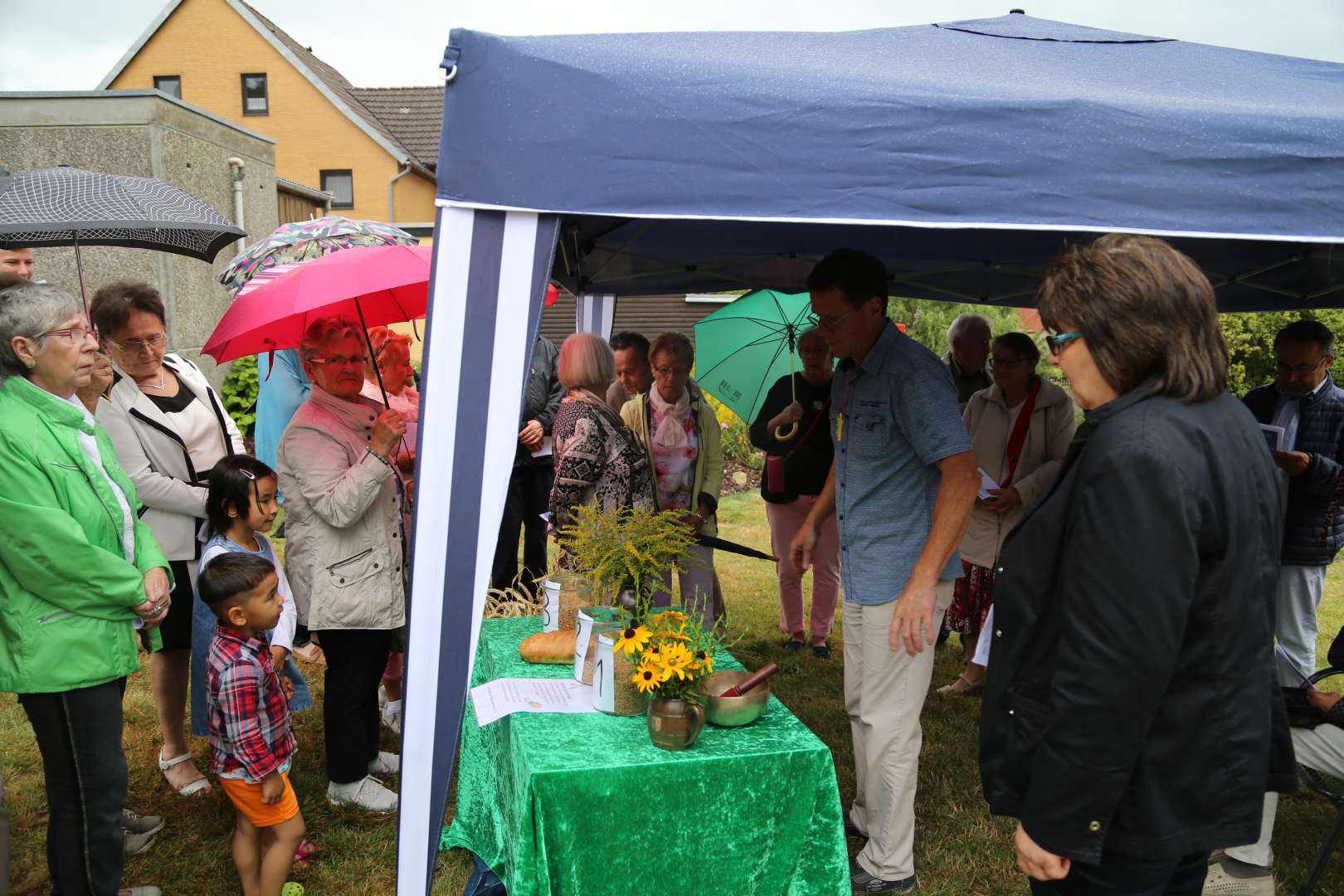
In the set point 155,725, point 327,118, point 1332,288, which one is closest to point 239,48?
point 327,118

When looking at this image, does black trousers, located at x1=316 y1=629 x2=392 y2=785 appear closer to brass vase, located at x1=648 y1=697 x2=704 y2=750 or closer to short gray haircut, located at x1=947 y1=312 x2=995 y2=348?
brass vase, located at x1=648 y1=697 x2=704 y2=750

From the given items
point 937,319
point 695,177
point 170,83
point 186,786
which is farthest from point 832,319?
point 170,83

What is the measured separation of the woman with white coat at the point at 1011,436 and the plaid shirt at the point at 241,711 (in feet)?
9.84

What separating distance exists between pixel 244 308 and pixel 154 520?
90 cm

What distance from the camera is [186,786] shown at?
11.1 ft

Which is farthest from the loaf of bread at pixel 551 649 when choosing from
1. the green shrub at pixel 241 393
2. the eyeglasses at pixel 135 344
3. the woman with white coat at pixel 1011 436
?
the green shrub at pixel 241 393

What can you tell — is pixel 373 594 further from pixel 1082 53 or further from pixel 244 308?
pixel 1082 53

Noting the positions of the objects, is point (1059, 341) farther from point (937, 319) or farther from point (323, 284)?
point (937, 319)

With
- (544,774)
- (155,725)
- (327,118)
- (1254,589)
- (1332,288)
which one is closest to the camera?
(1254,589)

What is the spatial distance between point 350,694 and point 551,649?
1.00m

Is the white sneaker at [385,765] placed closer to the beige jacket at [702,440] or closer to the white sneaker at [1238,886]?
the beige jacket at [702,440]

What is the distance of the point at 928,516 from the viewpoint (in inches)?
107

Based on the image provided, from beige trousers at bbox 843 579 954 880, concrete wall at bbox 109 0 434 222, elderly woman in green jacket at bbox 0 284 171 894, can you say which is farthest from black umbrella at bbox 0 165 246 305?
concrete wall at bbox 109 0 434 222

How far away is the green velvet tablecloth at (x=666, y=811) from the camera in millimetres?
1936
